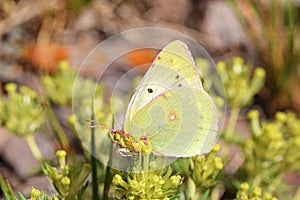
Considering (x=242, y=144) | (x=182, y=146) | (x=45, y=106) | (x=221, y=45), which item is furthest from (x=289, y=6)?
(x=182, y=146)

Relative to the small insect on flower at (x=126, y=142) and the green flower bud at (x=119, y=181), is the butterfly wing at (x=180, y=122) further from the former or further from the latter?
the green flower bud at (x=119, y=181)

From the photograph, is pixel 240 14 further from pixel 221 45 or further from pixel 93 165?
pixel 93 165

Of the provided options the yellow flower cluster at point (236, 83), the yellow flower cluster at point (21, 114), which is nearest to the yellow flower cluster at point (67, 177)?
the yellow flower cluster at point (21, 114)

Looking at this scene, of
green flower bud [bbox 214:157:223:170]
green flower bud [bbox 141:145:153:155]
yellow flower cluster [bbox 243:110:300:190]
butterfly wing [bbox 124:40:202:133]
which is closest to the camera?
green flower bud [bbox 141:145:153:155]

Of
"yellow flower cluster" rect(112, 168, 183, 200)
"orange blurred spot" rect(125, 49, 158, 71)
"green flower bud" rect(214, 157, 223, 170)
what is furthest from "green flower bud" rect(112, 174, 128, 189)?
"orange blurred spot" rect(125, 49, 158, 71)

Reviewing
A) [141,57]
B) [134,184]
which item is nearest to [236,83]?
[134,184]

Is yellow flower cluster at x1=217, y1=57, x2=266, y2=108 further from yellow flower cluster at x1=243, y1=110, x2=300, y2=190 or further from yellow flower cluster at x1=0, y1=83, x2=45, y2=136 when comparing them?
yellow flower cluster at x1=0, y1=83, x2=45, y2=136

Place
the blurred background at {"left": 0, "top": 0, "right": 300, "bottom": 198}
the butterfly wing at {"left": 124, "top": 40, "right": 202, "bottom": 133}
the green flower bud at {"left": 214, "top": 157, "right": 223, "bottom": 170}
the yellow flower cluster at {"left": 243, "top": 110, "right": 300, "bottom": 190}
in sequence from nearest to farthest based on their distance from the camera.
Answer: the butterfly wing at {"left": 124, "top": 40, "right": 202, "bottom": 133}
the green flower bud at {"left": 214, "top": 157, "right": 223, "bottom": 170}
the yellow flower cluster at {"left": 243, "top": 110, "right": 300, "bottom": 190}
the blurred background at {"left": 0, "top": 0, "right": 300, "bottom": 198}
